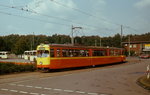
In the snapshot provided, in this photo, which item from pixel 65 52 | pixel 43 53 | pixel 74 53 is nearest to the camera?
pixel 43 53

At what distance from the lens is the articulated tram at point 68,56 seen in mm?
25141

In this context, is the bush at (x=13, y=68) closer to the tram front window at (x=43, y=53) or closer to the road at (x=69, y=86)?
the tram front window at (x=43, y=53)

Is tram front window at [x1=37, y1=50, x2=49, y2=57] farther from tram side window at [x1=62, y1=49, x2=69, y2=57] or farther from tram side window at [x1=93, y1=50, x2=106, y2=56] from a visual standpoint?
tram side window at [x1=93, y1=50, x2=106, y2=56]

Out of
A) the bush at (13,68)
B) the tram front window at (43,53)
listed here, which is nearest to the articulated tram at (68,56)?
the tram front window at (43,53)

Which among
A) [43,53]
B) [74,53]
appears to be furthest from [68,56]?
[43,53]

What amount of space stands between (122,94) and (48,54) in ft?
46.4

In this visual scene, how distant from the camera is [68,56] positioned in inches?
1091

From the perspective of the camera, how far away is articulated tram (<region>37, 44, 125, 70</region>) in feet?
82.5

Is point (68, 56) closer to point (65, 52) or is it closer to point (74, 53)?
point (65, 52)

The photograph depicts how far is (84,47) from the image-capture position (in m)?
31.4

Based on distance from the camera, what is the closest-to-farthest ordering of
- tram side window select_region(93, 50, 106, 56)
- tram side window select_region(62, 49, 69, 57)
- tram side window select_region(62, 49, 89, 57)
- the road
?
1. the road
2. tram side window select_region(62, 49, 69, 57)
3. tram side window select_region(62, 49, 89, 57)
4. tram side window select_region(93, 50, 106, 56)

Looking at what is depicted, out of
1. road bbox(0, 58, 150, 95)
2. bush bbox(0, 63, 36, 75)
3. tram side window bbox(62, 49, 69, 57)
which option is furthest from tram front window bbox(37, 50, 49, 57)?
road bbox(0, 58, 150, 95)

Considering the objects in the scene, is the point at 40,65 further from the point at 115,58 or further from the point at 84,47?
the point at 115,58

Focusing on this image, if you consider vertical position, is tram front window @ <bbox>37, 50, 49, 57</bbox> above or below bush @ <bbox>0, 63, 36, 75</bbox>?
above
